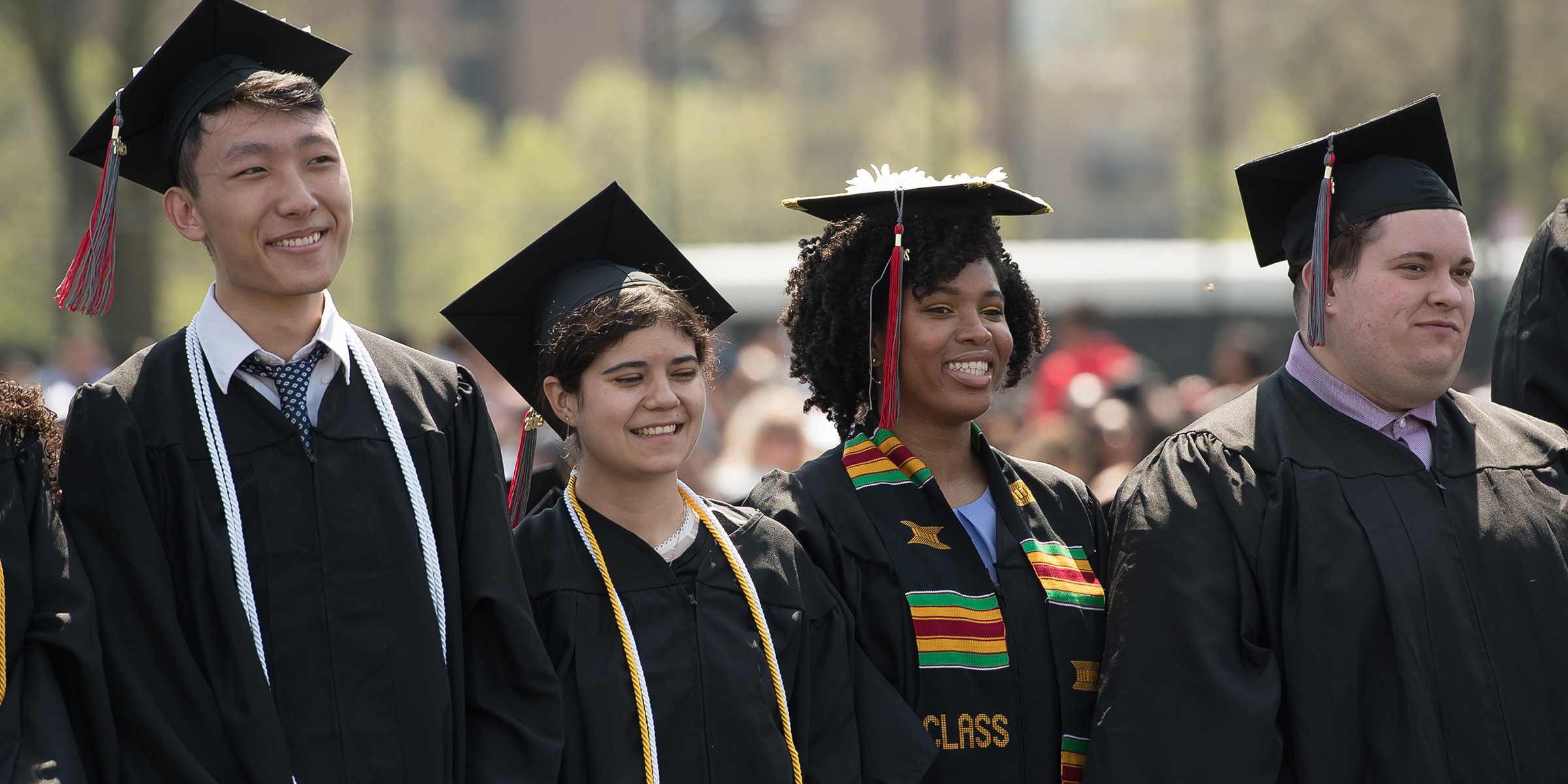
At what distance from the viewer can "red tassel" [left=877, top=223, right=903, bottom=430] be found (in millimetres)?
3168

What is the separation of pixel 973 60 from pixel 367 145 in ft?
47.1

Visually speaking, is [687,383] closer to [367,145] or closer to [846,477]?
[846,477]

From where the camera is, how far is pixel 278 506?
8.20 feet

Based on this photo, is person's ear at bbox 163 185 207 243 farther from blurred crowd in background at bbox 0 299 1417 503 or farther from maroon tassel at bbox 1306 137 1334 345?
maroon tassel at bbox 1306 137 1334 345

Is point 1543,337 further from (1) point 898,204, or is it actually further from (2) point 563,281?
(2) point 563,281

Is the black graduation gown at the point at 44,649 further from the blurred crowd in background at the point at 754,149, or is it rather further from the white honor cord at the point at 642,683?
the blurred crowd in background at the point at 754,149

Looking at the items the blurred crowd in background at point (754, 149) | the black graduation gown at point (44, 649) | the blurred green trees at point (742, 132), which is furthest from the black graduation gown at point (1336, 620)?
the blurred green trees at point (742, 132)

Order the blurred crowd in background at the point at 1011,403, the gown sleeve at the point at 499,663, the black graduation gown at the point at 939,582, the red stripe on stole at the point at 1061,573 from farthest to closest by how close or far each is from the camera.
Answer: the blurred crowd in background at the point at 1011,403, the red stripe on stole at the point at 1061,573, the black graduation gown at the point at 939,582, the gown sleeve at the point at 499,663

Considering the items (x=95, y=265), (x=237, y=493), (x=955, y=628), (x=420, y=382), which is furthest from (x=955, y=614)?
(x=95, y=265)

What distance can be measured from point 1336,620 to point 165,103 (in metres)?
2.49

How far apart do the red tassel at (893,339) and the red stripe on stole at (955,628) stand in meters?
0.47

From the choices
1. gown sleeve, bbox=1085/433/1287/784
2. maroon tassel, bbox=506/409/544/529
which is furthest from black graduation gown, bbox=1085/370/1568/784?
maroon tassel, bbox=506/409/544/529

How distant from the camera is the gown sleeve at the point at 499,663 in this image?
255cm

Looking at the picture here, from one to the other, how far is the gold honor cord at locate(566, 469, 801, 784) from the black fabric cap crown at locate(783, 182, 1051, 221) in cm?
82
